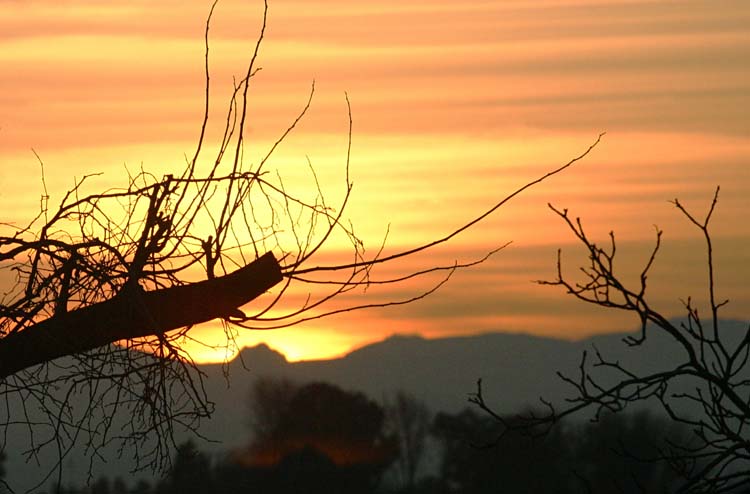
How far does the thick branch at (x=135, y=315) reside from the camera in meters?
5.30

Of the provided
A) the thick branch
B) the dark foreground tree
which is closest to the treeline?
the dark foreground tree

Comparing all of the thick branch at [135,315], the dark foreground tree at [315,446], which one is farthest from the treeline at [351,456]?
the thick branch at [135,315]

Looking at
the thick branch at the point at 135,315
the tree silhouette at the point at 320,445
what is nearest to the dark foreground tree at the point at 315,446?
the tree silhouette at the point at 320,445

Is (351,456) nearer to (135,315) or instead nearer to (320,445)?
(320,445)

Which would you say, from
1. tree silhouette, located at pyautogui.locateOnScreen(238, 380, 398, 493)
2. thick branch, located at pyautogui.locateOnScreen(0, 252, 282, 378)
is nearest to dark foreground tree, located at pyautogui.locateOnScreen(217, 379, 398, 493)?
tree silhouette, located at pyautogui.locateOnScreen(238, 380, 398, 493)

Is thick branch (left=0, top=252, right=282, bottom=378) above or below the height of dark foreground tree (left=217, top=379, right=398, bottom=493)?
above

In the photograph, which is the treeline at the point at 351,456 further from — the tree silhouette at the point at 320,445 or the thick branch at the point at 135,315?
the thick branch at the point at 135,315

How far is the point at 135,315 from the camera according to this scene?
539 centimetres

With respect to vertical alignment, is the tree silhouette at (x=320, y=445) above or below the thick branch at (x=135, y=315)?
below

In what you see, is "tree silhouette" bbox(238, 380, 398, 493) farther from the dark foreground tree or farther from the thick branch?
the thick branch

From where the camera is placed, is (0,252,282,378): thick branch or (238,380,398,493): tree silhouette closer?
(0,252,282,378): thick branch

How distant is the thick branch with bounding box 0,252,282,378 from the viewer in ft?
17.4

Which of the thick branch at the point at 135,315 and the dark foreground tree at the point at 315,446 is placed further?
the dark foreground tree at the point at 315,446

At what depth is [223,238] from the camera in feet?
18.4
